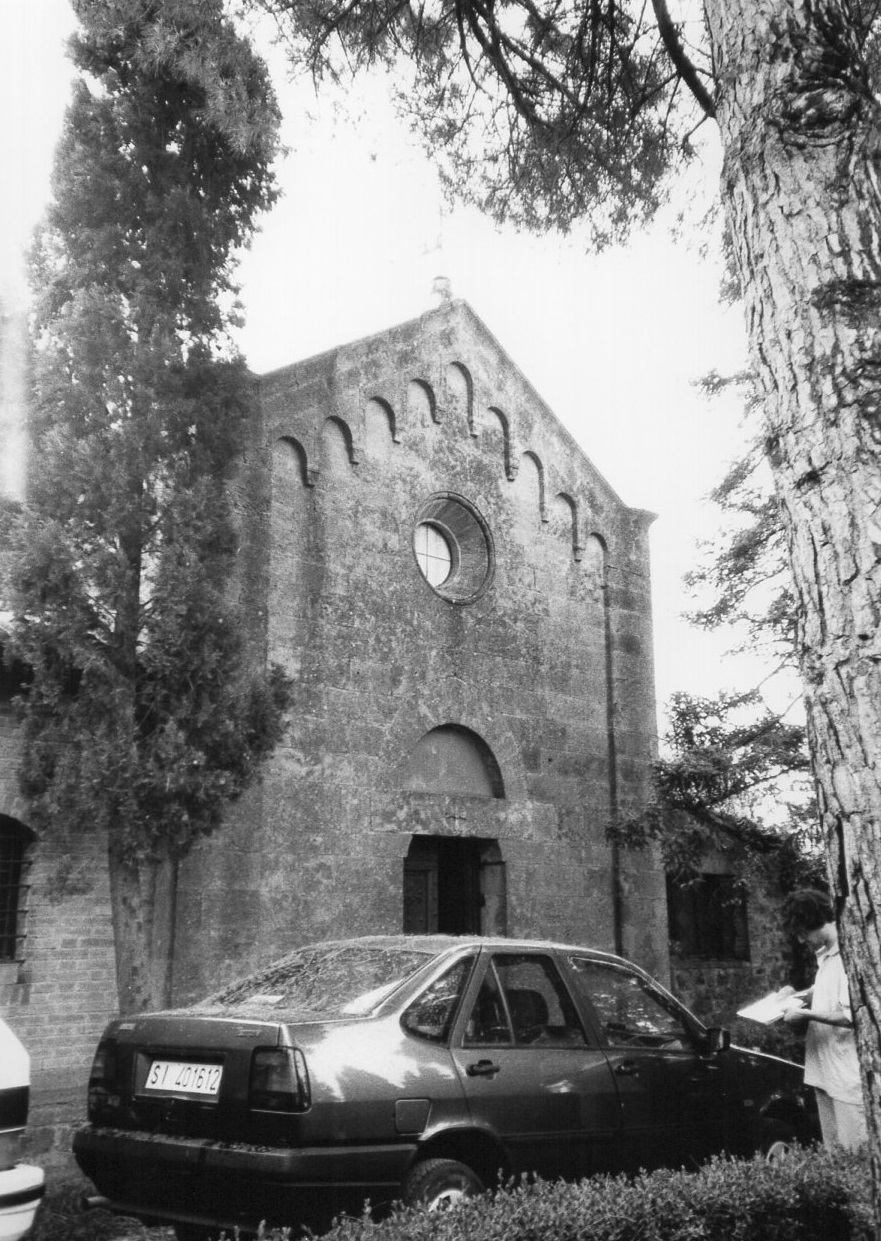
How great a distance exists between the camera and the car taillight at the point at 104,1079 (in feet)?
18.9

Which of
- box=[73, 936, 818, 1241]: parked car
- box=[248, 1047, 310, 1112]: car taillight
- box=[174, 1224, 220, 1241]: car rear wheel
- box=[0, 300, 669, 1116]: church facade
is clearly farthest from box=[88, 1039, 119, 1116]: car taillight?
box=[0, 300, 669, 1116]: church facade

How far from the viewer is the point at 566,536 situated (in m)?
15.2

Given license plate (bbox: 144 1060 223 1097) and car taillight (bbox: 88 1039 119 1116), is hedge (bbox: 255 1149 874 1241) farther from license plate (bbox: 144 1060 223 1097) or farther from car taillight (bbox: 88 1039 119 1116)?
car taillight (bbox: 88 1039 119 1116)

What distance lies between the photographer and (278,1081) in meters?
5.02

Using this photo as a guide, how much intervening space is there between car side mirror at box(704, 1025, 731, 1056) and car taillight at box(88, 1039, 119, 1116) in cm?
328

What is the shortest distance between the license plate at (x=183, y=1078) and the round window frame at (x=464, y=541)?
28.3 feet

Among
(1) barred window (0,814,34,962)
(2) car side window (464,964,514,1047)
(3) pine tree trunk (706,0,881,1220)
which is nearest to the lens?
(3) pine tree trunk (706,0,881,1220)

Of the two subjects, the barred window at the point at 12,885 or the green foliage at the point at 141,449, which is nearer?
the green foliage at the point at 141,449

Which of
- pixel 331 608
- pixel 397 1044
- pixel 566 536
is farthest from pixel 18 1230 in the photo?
pixel 566 536

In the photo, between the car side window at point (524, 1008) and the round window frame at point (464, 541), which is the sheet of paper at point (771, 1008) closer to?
the car side window at point (524, 1008)

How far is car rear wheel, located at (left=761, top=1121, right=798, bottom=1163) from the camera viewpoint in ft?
23.0

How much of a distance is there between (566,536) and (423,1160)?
10.6 metres

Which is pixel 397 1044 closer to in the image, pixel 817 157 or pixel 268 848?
pixel 817 157

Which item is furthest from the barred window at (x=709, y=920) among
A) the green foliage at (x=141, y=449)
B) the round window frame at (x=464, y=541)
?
the green foliage at (x=141, y=449)
